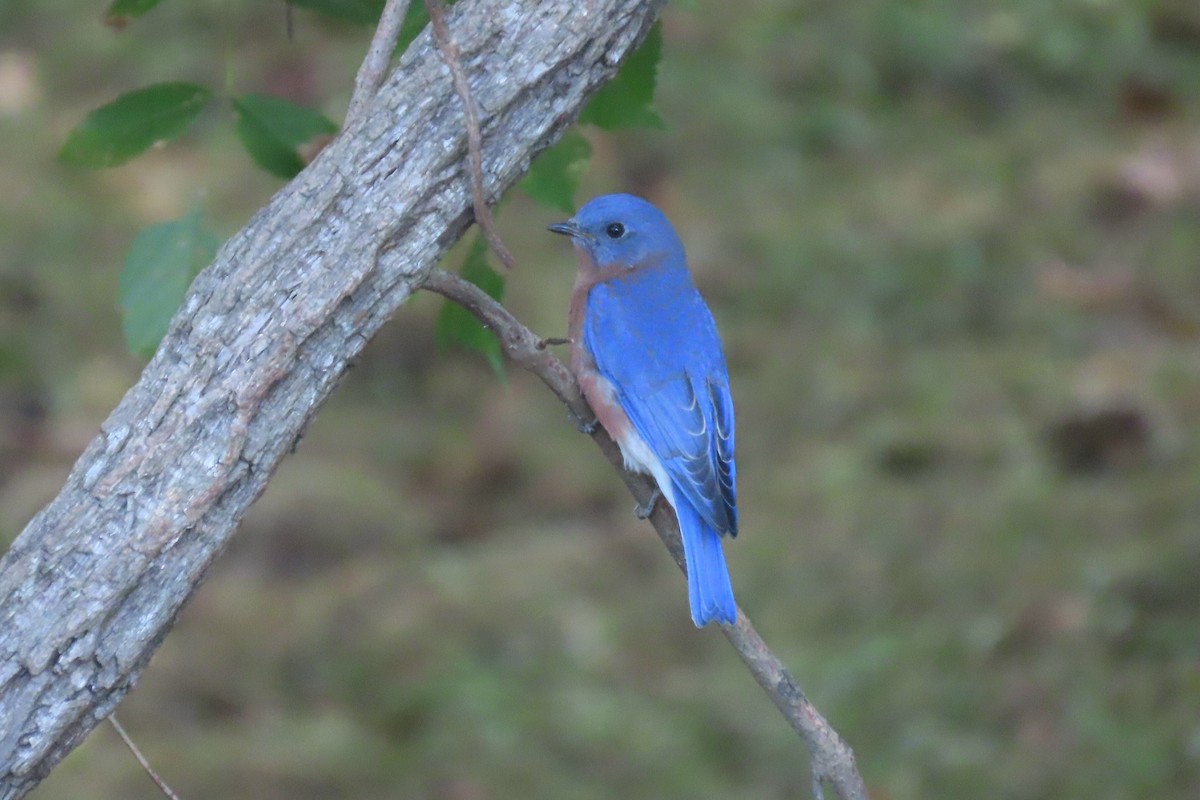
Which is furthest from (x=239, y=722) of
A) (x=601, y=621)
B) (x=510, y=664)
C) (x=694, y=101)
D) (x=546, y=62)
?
(x=694, y=101)

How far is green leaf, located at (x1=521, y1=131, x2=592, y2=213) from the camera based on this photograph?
9.25ft

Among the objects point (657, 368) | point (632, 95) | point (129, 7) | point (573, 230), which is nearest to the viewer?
point (129, 7)

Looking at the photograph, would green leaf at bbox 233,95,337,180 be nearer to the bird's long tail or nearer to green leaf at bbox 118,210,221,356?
green leaf at bbox 118,210,221,356

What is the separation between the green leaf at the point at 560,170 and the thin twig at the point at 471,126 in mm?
440

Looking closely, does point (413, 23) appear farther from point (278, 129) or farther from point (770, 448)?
point (770, 448)

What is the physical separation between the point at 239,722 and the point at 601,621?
4.29ft

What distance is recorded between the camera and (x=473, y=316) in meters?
2.75

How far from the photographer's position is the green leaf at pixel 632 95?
108 inches

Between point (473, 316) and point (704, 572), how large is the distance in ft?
2.56

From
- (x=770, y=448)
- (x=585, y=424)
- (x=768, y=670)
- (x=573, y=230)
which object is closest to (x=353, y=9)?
(x=585, y=424)

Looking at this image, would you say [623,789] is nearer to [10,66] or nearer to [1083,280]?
[1083,280]

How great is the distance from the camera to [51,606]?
2223 millimetres

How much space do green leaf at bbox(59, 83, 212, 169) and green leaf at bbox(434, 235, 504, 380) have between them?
1.92 ft

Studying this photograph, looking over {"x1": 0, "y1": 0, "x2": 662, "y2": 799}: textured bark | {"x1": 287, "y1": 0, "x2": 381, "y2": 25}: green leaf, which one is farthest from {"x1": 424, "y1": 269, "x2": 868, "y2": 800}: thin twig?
{"x1": 287, "y1": 0, "x2": 381, "y2": 25}: green leaf
